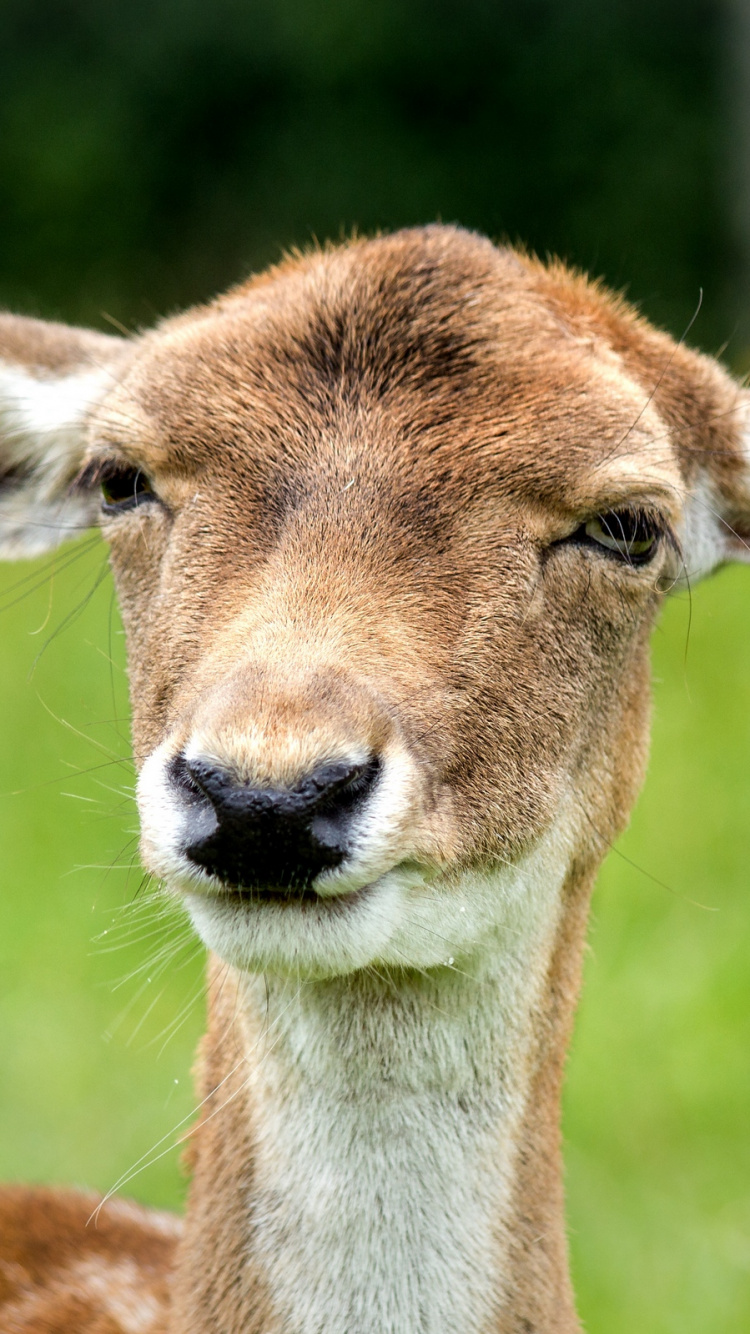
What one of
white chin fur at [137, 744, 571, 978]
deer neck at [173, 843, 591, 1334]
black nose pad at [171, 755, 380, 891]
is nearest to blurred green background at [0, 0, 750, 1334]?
deer neck at [173, 843, 591, 1334]

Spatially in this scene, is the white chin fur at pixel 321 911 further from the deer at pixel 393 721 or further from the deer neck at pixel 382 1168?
the deer neck at pixel 382 1168

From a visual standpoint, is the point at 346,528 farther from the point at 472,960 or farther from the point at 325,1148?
the point at 325,1148

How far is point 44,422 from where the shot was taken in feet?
16.1

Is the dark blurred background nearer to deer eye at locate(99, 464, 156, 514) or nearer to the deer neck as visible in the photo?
deer eye at locate(99, 464, 156, 514)

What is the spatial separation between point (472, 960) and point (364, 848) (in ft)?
2.46

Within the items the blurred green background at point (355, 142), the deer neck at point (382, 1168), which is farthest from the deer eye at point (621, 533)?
the blurred green background at point (355, 142)

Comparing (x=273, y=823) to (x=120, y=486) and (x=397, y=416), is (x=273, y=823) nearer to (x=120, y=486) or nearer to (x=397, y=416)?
(x=397, y=416)

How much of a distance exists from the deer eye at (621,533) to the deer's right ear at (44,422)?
1490 mm

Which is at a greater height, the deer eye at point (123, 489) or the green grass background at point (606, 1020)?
the deer eye at point (123, 489)

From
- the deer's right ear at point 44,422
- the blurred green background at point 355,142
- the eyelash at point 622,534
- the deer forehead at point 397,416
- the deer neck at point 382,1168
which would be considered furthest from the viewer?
the blurred green background at point 355,142

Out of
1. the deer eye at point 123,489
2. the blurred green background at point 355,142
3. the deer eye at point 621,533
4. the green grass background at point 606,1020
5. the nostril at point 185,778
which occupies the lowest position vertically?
the green grass background at point 606,1020

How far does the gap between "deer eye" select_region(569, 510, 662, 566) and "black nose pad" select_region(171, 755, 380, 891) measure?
1065 millimetres

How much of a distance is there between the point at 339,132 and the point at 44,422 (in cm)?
1938

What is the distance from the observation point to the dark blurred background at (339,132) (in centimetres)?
2200
